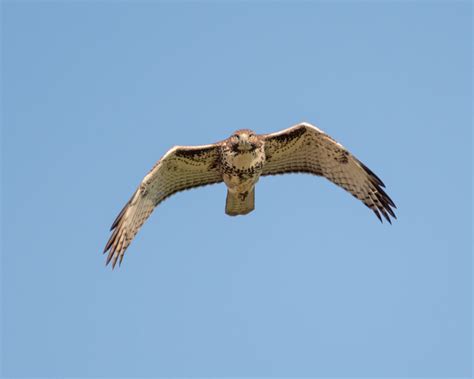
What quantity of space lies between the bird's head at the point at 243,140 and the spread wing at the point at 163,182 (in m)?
0.44

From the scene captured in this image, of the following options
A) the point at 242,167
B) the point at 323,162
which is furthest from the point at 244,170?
the point at 323,162

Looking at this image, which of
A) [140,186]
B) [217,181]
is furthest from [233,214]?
[140,186]

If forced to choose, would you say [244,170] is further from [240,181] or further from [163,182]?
[163,182]

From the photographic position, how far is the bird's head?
12047mm

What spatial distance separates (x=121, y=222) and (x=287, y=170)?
2.56 meters

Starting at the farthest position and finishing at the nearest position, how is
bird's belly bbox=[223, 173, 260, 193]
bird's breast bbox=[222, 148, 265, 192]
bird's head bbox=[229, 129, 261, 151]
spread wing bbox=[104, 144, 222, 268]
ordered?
spread wing bbox=[104, 144, 222, 268] → bird's belly bbox=[223, 173, 260, 193] → bird's breast bbox=[222, 148, 265, 192] → bird's head bbox=[229, 129, 261, 151]

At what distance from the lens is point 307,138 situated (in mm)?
12898

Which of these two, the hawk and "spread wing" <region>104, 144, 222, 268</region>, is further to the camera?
"spread wing" <region>104, 144, 222, 268</region>

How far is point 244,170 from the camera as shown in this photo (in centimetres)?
1227

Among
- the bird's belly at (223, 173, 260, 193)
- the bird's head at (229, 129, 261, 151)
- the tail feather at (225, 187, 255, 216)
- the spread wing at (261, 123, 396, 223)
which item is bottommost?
the tail feather at (225, 187, 255, 216)

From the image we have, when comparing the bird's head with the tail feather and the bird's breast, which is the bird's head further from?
the tail feather

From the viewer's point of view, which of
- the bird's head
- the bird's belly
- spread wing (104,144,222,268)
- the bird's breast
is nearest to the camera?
the bird's head

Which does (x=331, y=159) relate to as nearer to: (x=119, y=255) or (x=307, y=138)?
(x=307, y=138)

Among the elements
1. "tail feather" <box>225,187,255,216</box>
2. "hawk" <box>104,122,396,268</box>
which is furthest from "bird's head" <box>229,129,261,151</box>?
"tail feather" <box>225,187,255,216</box>
